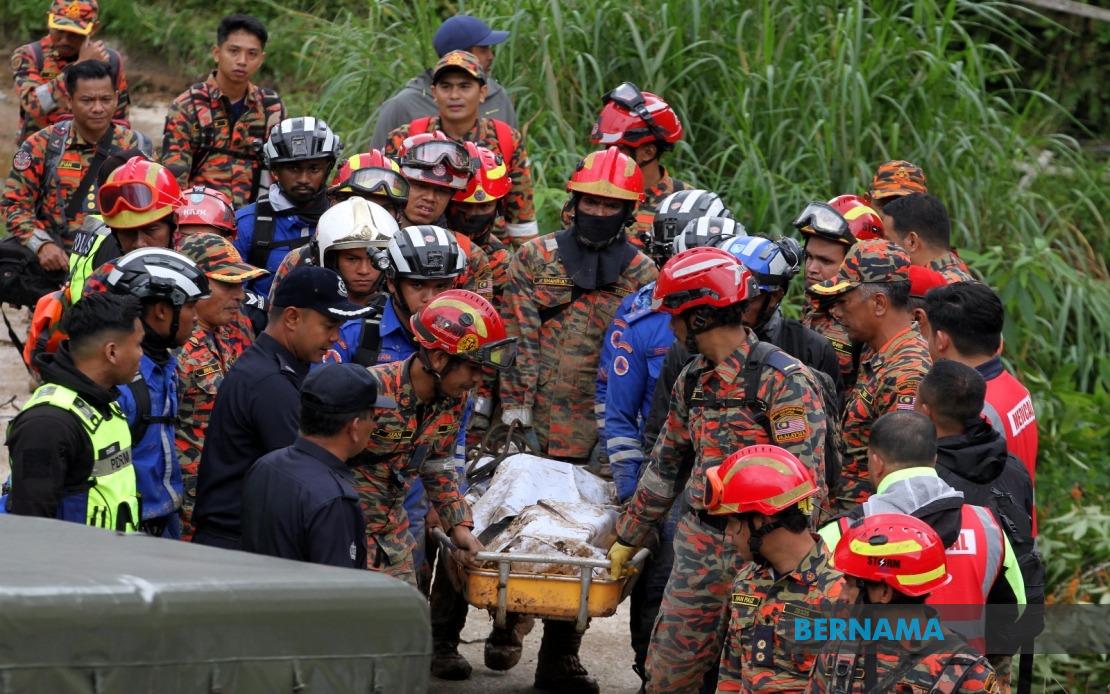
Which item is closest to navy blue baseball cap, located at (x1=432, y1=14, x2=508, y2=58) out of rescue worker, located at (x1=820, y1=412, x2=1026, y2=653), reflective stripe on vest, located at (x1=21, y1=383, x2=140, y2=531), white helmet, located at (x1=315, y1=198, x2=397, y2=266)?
white helmet, located at (x1=315, y1=198, x2=397, y2=266)

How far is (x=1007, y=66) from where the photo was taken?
12586mm

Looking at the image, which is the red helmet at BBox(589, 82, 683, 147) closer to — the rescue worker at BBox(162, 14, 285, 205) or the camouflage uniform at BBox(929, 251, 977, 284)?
the camouflage uniform at BBox(929, 251, 977, 284)

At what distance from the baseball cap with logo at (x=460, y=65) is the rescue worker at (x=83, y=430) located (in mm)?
3408

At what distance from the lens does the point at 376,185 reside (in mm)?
7172

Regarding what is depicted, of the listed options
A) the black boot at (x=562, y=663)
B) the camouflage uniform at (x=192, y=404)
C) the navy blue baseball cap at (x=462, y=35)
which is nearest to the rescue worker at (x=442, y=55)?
the navy blue baseball cap at (x=462, y=35)

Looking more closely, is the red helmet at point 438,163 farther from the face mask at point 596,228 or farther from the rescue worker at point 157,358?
the rescue worker at point 157,358

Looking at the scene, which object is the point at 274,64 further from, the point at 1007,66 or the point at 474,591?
the point at 474,591

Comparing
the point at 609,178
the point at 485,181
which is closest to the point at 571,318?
the point at 609,178

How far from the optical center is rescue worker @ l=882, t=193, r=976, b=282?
23.6ft

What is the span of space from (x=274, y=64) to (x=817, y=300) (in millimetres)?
9221

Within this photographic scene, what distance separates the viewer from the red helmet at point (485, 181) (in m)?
7.37

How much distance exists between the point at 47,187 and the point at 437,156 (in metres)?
2.68

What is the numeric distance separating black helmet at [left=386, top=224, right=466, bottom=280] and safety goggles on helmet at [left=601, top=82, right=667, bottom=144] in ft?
6.12

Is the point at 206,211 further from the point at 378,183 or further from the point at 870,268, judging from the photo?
the point at 870,268
